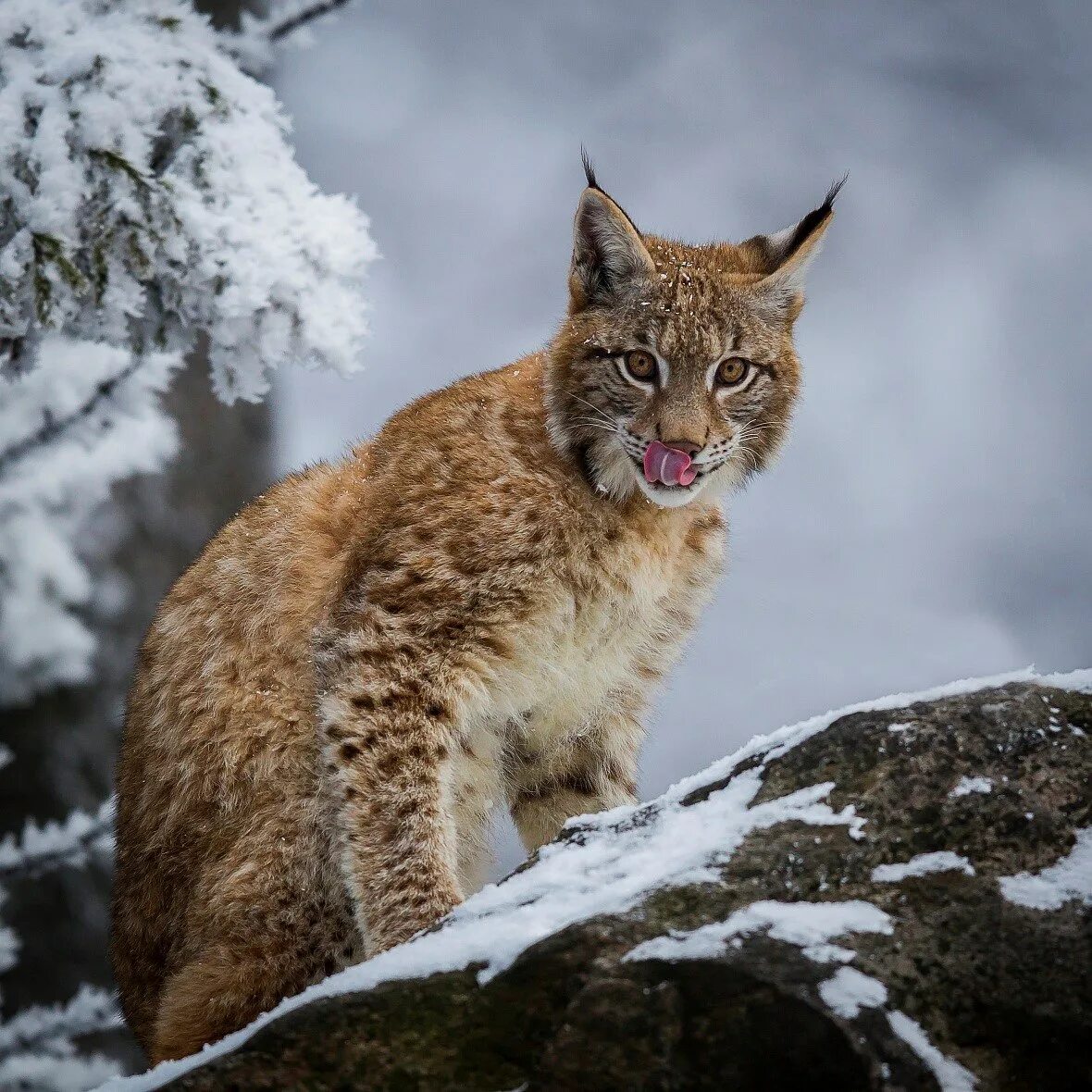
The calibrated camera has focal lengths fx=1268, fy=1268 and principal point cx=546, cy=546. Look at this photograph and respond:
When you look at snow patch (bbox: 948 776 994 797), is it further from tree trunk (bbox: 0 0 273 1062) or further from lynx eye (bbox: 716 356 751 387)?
tree trunk (bbox: 0 0 273 1062)

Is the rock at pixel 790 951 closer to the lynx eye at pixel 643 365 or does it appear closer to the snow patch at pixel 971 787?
the snow patch at pixel 971 787

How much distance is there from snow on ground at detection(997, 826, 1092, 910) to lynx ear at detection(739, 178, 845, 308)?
2.53 meters

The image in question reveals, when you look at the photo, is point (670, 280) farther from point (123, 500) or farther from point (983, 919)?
point (123, 500)

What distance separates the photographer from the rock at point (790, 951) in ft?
7.16

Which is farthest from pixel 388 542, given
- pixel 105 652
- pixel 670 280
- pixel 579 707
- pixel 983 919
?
pixel 105 652

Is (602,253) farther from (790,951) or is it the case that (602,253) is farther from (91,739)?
(91,739)

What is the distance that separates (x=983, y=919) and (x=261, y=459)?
7.23 m

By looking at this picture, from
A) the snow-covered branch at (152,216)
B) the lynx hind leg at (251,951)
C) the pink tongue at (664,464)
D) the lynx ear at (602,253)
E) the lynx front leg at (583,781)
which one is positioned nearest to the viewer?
the lynx hind leg at (251,951)

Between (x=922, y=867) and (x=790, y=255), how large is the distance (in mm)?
2659

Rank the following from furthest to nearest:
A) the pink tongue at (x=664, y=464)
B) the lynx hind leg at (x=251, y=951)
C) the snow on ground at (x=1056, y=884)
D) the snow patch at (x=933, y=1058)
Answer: the pink tongue at (x=664, y=464)
the lynx hind leg at (x=251, y=951)
the snow on ground at (x=1056, y=884)
the snow patch at (x=933, y=1058)

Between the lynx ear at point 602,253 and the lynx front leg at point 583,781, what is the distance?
1.49m

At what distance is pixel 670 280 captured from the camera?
4.37 metres

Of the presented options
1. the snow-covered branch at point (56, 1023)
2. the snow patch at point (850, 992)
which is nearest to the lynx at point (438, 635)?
the snow patch at point (850, 992)

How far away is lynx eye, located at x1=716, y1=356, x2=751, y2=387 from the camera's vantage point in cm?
432
